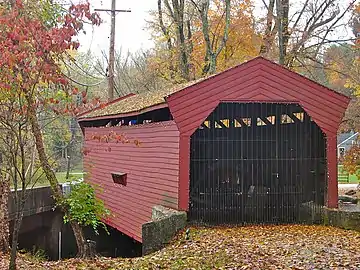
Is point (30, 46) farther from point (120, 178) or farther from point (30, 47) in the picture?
point (120, 178)

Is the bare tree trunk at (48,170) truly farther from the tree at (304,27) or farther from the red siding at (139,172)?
the tree at (304,27)

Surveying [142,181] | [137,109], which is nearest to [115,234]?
[142,181]

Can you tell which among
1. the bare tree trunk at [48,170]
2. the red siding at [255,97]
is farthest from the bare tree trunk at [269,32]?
the bare tree trunk at [48,170]

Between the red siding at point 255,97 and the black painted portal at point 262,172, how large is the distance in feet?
1.43

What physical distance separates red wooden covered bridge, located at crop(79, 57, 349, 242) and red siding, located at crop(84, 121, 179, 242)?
0.04m

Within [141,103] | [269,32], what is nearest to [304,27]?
[269,32]

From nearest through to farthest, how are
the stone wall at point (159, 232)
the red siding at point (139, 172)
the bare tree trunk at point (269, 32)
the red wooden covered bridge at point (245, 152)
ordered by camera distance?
the stone wall at point (159, 232) → the red wooden covered bridge at point (245, 152) → the red siding at point (139, 172) → the bare tree trunk at point (269, 32)

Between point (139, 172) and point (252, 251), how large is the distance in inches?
205

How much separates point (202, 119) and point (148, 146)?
2205mm

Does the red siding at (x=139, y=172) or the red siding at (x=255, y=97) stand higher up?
the red siding at (x=255, y=97)

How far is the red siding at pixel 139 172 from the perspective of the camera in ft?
34.5

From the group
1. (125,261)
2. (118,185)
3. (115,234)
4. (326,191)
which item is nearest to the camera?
(125,261)

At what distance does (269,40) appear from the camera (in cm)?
2064

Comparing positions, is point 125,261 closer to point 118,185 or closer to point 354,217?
point 354,217
